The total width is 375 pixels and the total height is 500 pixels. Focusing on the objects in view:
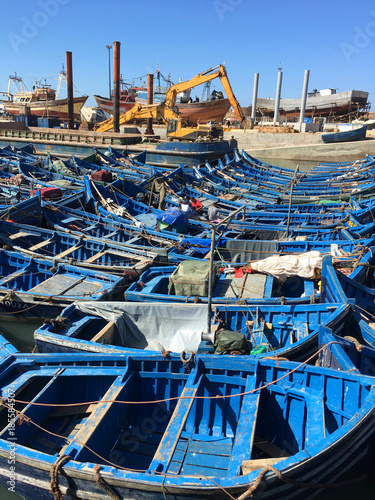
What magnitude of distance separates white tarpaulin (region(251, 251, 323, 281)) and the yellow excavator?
23.8 m

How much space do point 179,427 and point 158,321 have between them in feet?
10.7

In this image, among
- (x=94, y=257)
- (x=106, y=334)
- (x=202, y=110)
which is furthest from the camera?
(x=202, y=110)

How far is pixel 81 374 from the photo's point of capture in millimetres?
6914

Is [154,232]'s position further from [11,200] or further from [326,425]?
[326,425]

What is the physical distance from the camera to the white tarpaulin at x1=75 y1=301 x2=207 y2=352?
8727 millimetres

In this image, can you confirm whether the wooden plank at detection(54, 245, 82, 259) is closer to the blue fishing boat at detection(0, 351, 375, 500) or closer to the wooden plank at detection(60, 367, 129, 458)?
the blue fishing boat at detection(0, 351, 375, 500)

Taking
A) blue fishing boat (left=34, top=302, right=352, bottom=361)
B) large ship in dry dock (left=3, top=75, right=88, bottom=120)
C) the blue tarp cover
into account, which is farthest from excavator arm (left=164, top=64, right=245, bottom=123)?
blue fishing boat (left=34, top=302, right=352, bottom=361)

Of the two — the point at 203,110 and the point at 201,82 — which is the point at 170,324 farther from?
the point at 203,110

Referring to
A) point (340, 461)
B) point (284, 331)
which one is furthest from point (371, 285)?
point (340, 461)

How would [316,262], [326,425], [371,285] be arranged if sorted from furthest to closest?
[371,285] → [316,262] → [326,425]

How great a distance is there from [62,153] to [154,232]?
820 inches

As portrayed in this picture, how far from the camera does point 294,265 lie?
32.8 feet

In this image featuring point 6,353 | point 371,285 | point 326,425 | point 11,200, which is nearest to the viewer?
point 326,425

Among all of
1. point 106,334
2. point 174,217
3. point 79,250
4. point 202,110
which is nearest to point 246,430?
point 106,334
